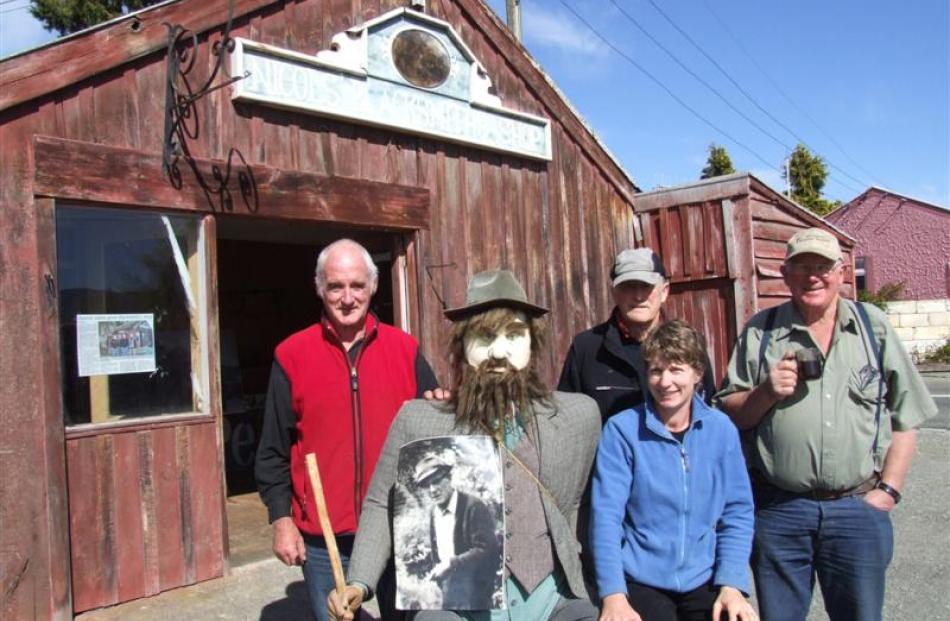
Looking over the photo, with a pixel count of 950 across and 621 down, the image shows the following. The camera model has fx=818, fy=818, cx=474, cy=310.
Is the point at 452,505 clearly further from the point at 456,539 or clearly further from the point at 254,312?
the point at 254,312

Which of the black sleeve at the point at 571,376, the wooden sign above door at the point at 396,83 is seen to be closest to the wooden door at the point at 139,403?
the wooden sign above door at the point at 396,83

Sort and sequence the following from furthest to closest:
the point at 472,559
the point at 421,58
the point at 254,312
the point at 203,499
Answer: the point at 254,312 → the point at 421,58 → the point at 203,499 → the point at 472,559

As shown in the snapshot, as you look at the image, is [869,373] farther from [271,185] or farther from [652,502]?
[271,185]

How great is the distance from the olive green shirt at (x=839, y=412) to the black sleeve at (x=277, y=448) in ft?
5.25

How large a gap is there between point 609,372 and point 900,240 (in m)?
23.9

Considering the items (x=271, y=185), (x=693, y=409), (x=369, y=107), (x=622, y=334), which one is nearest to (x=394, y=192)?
(x=369, y=107)

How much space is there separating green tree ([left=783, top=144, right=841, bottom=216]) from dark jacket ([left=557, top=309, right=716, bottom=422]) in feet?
83.8

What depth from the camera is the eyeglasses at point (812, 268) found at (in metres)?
2.70

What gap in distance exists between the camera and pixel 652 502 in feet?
7.98

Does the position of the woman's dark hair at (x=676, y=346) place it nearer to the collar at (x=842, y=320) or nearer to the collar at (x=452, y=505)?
the collar at (x=842, y=320)

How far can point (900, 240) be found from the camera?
2362 centimetres

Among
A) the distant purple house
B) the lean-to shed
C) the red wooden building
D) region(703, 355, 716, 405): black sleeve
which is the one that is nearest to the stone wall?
the distant purple house

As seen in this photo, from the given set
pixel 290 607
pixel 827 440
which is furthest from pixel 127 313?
pixel 827 440

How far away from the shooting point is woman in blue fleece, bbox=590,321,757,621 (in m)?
2.40
